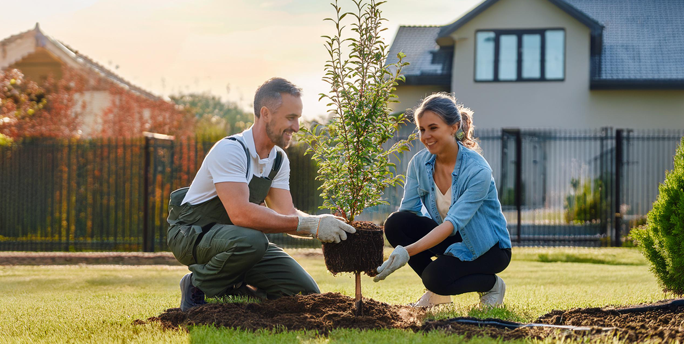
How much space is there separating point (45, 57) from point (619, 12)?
20381 mm

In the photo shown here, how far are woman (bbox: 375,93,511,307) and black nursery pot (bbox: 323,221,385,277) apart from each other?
8.0 inches

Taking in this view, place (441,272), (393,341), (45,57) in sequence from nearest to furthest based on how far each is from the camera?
(393,341) → (441,272) → (45,57)

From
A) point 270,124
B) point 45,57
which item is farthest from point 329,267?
point 45,57

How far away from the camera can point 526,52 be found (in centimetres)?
1873

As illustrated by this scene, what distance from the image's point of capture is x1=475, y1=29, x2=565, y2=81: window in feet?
61.2

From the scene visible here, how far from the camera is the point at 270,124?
4434mm

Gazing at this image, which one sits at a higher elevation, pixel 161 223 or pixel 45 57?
pixel 45 57

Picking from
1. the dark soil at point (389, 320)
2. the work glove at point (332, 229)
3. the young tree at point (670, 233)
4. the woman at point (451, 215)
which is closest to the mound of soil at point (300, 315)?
the dark soil at point (389, 320)

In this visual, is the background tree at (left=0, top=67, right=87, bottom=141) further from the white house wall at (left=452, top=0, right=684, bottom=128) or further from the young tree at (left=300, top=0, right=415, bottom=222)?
the young tree at (left=300, top=0, right=415, bottom=222)

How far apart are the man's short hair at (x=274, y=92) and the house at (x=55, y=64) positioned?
669 inches

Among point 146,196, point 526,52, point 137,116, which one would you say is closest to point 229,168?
point 146,196

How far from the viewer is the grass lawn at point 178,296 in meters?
3.48

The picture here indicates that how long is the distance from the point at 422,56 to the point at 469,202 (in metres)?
16.5

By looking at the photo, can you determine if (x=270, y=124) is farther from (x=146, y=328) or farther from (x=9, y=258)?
(x=9, y=258)
